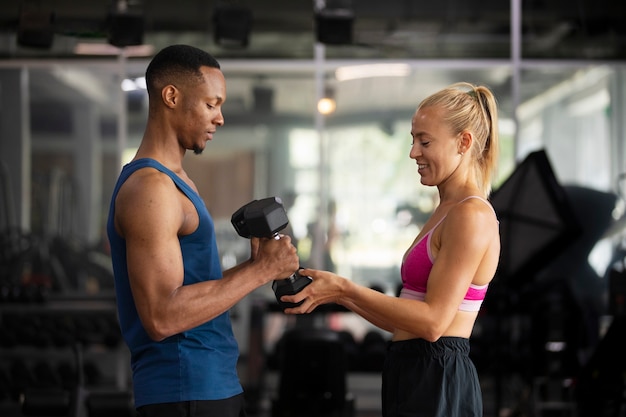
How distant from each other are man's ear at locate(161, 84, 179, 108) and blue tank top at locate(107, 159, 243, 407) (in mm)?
151

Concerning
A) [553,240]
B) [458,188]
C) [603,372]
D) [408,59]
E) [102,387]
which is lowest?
[102,387]

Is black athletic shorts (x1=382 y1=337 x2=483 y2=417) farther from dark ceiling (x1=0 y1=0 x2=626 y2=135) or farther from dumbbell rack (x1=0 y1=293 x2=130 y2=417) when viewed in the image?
dark ceiling (x1=0 y1=0 x2=626 y2=135)

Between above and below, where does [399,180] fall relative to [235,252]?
above

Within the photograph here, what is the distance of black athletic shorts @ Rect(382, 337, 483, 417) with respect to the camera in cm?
202

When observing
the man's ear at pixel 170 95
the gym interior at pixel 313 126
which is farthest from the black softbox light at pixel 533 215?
the man's ear at pixel 170 95

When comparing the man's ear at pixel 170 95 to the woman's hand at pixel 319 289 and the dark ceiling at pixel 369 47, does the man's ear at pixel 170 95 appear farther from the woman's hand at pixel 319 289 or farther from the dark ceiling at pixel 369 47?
the dark ceiling at pixel 369 47

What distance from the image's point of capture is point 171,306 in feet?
6.19

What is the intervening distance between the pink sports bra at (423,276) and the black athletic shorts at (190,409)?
50cm

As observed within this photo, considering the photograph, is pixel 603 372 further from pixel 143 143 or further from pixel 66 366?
pixel 66 366

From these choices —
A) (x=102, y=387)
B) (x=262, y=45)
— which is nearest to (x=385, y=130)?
(x=262, y=45)

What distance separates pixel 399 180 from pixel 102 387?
3.09 meters

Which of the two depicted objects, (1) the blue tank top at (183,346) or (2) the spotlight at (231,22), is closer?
(1) the blue tank top at (183,346)

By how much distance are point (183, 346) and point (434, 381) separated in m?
0.59

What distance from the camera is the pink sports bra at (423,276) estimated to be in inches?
80.7
